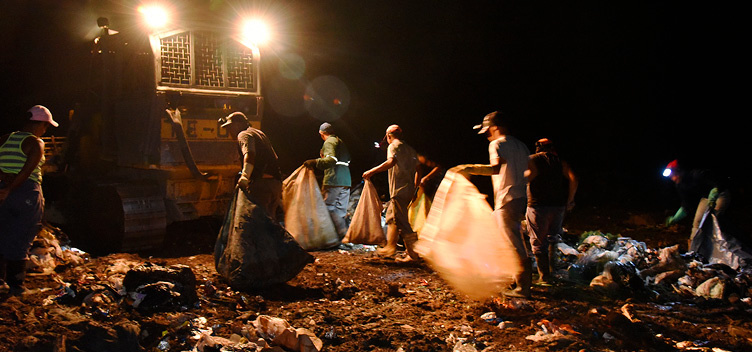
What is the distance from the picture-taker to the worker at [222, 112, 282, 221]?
530cm

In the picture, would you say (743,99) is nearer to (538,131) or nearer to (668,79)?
(668,79)

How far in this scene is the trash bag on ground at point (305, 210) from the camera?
6.69 meters

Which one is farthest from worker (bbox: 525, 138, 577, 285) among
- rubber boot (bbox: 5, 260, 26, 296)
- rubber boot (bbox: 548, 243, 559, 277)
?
rubber boot (bbox: 5, 260, 26, 296)

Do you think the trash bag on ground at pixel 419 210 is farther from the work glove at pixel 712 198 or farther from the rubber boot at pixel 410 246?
the work glove at pixel 712 198

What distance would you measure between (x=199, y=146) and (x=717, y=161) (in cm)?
1943

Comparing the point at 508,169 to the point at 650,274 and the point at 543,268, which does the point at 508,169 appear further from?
the point at 650,274

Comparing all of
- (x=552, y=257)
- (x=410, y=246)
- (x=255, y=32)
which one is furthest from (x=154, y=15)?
(x=552, y=257)

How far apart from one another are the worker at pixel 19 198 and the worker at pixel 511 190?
3.64 m

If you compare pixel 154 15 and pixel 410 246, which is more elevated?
pixel 154 15

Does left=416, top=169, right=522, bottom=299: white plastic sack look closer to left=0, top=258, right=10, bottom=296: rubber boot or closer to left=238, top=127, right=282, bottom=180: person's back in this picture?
left=238, top=127, right=282, bottom=180: person's back

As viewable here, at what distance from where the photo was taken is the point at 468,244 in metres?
4.60

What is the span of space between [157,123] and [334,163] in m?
2.36

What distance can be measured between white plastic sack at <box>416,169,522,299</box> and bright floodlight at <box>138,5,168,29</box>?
3.70m

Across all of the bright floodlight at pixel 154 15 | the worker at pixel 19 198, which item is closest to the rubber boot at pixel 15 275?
the worker at pixel 19 198
